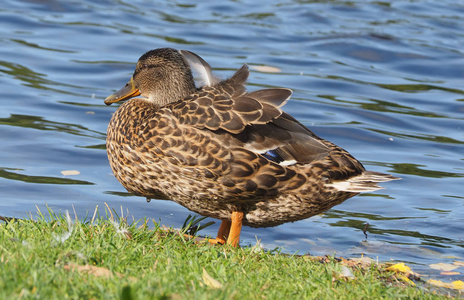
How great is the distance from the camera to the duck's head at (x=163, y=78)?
614cm

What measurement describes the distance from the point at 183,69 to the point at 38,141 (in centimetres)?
395

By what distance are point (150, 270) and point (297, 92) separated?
8.68m

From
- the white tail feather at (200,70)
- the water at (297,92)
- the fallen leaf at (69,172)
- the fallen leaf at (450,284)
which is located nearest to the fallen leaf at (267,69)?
the water at (297,92)

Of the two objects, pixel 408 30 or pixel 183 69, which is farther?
pixel 408 30

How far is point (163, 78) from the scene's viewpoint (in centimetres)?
614

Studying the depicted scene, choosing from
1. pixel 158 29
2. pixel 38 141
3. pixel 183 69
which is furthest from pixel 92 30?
pixel 183 69

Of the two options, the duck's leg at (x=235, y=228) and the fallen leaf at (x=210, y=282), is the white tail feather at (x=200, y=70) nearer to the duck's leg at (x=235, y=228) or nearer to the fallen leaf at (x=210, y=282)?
the duck's leg at (x=235, y=228)

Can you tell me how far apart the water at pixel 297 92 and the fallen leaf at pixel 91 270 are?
170 cm

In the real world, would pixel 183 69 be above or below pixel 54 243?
above

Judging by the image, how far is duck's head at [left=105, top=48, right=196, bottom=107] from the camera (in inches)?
242

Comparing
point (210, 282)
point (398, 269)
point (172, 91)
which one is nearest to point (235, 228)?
point (398, 269)

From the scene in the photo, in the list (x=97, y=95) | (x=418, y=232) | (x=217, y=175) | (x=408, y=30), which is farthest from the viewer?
(x=408, y=30)

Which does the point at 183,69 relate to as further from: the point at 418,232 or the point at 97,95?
the point at 97,95

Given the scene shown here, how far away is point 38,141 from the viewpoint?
9.51 meters
